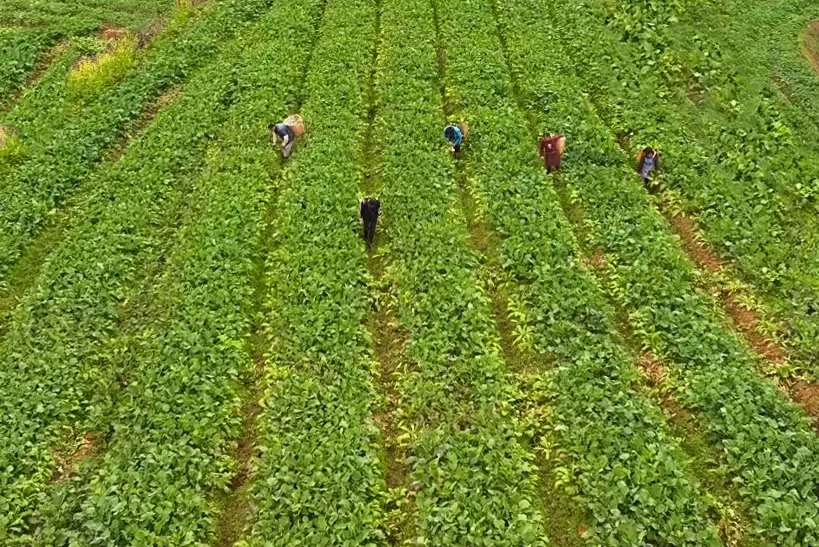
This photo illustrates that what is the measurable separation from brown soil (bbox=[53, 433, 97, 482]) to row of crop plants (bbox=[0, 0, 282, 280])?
6997mm

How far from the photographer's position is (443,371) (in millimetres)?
16797

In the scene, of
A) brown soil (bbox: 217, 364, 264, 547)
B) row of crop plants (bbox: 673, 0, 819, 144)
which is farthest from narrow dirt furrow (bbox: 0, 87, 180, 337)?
row of crop plants (bbox: 673, 0, 819, 144)

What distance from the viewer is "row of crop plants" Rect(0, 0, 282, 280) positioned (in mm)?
22391

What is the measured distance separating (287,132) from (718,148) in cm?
1379

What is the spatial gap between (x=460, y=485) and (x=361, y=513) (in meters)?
1.87

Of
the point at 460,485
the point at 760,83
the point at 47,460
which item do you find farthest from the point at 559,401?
the point at 760,83

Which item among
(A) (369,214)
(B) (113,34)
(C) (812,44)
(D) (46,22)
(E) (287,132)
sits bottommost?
(C) (812,44)

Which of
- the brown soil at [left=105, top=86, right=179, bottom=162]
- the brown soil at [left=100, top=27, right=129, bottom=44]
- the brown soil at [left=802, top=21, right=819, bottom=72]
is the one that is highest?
the brown soil at [left=100, top=27, right=129, bottom=44]

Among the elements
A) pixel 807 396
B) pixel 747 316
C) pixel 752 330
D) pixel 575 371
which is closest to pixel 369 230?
pixel 575 371

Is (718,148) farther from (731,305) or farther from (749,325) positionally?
(749,325)

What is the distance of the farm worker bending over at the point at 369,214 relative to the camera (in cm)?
2053

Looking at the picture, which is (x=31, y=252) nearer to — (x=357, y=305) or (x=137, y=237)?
(x=137, y=237)

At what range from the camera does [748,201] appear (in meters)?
22.7

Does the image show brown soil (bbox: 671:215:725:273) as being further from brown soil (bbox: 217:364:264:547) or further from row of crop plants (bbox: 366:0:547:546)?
brown soil (bbox: 217:364:264:547)
